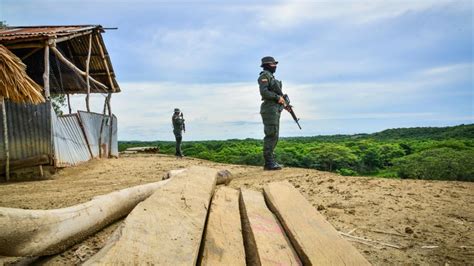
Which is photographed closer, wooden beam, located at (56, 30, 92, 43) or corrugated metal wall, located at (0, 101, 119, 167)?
corrugated metal wall, located at (0, 101, 119, 167)

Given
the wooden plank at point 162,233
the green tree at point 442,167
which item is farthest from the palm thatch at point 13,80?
the green tree at point 442,167

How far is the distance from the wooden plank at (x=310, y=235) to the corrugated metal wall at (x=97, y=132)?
344 inches

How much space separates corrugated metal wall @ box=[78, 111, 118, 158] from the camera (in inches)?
426

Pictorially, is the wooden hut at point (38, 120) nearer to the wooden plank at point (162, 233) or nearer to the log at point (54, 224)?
the log at point (54, 224)

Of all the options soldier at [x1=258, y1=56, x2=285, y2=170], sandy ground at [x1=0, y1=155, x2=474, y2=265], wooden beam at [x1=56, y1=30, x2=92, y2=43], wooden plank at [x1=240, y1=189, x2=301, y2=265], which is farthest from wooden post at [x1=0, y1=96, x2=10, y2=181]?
wooden plank at [x1=240, y1=189, x2=301, y2=265]

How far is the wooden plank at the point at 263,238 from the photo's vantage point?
2000mm

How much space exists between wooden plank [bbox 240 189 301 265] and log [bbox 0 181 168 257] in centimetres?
104

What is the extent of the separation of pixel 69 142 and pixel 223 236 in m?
8.34

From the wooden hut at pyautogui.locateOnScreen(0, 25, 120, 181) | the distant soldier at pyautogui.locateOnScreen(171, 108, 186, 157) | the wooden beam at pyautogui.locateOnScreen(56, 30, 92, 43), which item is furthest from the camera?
the distant soldier at pyautogui.locateOnScreen(171, 108, 186, 157)

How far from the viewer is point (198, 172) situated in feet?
12.6

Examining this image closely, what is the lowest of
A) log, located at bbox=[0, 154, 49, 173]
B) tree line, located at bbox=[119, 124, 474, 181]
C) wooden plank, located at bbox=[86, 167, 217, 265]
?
tree line, located at bbox=[119, 124, 474, 181]

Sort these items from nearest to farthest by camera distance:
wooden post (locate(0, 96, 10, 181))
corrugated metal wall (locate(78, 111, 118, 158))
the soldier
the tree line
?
the tree line, the soldier, wooden post (locate(0, 96, 10, 181)), corrugated metal wall (locate(78, 111, 118, 158))

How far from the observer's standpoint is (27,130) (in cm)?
813

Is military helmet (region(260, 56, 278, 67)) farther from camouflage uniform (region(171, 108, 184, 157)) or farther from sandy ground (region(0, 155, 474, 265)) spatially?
camouflage uniform (region(171, 108, 184, 157))
